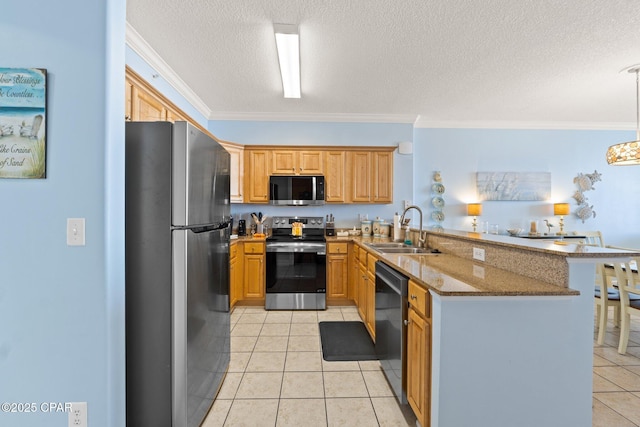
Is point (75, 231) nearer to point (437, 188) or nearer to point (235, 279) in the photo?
point (235, 279)

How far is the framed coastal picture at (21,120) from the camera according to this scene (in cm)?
125

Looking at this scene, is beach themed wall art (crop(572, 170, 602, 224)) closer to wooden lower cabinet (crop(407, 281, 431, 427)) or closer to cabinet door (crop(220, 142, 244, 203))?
wooden lower cabinet (crop(407, 281, 431, 427))

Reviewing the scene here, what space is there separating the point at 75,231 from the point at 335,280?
3058 mm

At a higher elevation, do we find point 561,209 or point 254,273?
point 561,209

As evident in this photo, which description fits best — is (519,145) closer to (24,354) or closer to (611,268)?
(611,268)

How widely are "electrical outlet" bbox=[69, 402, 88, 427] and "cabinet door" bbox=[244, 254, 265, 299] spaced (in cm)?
257

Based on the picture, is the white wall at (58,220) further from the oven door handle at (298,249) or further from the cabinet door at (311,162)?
the cabinet door at (311,162)

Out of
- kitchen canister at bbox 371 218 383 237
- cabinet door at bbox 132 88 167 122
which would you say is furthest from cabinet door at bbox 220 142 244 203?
kitchen canister at bbox 371 218 383 237

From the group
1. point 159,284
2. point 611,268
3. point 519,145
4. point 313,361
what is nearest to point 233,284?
point 313,361

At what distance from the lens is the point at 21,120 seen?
125 centimetres

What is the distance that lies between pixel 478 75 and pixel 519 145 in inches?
103

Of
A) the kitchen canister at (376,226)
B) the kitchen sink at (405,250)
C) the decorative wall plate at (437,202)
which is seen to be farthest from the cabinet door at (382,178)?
the kitchen sink at (405,250)

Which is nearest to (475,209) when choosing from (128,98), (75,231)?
(128,98)

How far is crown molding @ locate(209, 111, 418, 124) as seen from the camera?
441 cm
